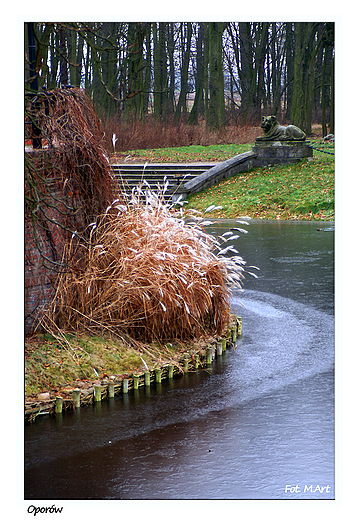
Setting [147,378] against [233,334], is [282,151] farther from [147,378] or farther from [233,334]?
[147,378]

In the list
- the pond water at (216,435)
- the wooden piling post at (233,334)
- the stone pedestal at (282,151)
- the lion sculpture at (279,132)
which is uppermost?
the lion sculpture at (279,132)

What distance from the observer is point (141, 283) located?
7016 mm

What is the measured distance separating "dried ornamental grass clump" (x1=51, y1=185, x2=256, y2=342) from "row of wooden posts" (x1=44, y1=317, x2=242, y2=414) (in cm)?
33

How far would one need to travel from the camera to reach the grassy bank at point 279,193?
1870 cm

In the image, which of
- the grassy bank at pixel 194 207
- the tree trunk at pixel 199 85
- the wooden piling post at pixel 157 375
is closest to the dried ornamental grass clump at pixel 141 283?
the grassy bank at pixel 194 207

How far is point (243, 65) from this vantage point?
43594 millimetres

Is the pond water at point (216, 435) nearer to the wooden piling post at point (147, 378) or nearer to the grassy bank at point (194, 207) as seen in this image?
the wooden piling post at point (147, 378)

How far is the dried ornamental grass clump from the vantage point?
6.88m

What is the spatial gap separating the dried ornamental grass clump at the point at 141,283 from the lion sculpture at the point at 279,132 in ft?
52.9

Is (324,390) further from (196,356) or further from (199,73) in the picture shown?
(199,73)

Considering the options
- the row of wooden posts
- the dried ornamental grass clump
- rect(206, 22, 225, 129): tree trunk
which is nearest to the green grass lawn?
rect(206, 22, 225, 129): tree trunk

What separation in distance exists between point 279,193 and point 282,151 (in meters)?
3.55
